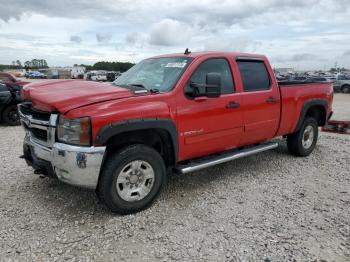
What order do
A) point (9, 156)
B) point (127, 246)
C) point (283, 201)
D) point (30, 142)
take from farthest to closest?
point (9, 156) < point (283, 201) < point (30, 142) < point (127, 246)

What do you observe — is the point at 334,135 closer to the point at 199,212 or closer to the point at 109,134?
the point at 199,212

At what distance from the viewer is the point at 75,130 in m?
3.36

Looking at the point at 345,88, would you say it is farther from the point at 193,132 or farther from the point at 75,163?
the point at 75,163

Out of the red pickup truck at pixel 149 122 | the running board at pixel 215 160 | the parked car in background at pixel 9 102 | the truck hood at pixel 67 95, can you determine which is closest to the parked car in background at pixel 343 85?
the red pickup truck at pixel 149 122

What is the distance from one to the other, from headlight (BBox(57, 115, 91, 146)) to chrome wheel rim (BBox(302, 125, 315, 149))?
447 centimetres

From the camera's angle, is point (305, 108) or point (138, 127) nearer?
point (138, 127)

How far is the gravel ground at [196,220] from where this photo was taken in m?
3.17

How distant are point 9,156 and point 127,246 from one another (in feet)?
13.2

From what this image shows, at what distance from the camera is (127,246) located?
3.27m

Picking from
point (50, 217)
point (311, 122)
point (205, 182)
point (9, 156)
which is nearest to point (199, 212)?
point (205, 182)

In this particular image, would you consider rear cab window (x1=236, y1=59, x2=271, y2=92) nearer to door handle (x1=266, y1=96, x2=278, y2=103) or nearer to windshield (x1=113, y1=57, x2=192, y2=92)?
door handle (x1=266, y1=96, x2=278, y2=103)

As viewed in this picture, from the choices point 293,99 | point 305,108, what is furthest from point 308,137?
point 293,99

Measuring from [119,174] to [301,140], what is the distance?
13.0 ft

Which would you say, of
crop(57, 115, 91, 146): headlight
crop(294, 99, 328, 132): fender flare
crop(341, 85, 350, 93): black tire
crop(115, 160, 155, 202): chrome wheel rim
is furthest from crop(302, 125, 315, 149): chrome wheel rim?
crop(341, 85, 350, 93): black tire
